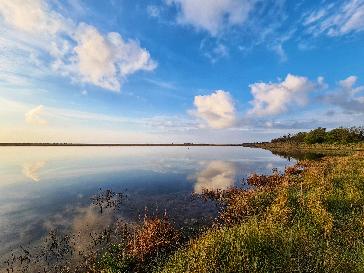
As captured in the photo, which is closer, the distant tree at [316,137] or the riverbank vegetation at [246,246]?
the riverbank vegetation at [246,246]

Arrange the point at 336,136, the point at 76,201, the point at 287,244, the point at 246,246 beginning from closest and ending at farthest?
1. the point at 246,246
2. the point at 287,244
3. the point at 76,201
4. the point at 336,136

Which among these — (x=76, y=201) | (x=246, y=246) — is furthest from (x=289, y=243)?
(x=76, y=201)

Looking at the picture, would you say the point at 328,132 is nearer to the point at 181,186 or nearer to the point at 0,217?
the point at 181,186

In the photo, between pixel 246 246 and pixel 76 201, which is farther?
pixel 76 201

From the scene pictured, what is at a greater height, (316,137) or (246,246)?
(316,137)

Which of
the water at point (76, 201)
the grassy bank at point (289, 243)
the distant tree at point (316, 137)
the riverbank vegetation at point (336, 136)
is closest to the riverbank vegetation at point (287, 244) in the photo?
the grassy bank at point (289, 243)

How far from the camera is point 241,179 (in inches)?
1471

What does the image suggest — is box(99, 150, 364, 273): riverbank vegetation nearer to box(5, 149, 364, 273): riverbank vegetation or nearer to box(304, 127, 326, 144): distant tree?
box(5, 149, 364, 273): riverbank vegetation

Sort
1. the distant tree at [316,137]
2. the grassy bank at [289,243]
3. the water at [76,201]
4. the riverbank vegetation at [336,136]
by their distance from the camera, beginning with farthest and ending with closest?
the distant tree at [316,137] < the riverbank vegetation at [336,136] < the water at [76,201] < the grassy bank at [289,243]

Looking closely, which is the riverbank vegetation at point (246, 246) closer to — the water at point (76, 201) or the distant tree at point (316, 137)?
the water at point (76, 201)

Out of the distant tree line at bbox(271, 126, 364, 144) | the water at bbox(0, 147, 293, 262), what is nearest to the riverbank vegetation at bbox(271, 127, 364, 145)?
the distant tree line at bbox(271, 126, 364, 144)

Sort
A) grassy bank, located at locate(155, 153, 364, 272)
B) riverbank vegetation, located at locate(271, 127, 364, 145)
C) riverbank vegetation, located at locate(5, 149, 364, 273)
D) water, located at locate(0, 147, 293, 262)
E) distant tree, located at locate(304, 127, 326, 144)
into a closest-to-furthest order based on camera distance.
→ grassy bank, located at locate(155, 153, 364, 272) < riverbank vegetation, located at locate(5, 149, 364, 273) < water, located at locate(0, 147, 293, 262) < riverbank vegetation, located at locate(271, 127, 364, 145) < distant tree, located at locate(304, 127, 326, 144)

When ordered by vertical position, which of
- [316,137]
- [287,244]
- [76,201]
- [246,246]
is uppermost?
[316,137]

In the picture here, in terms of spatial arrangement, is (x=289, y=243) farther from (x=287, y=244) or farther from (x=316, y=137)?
(x=316, y=137)
